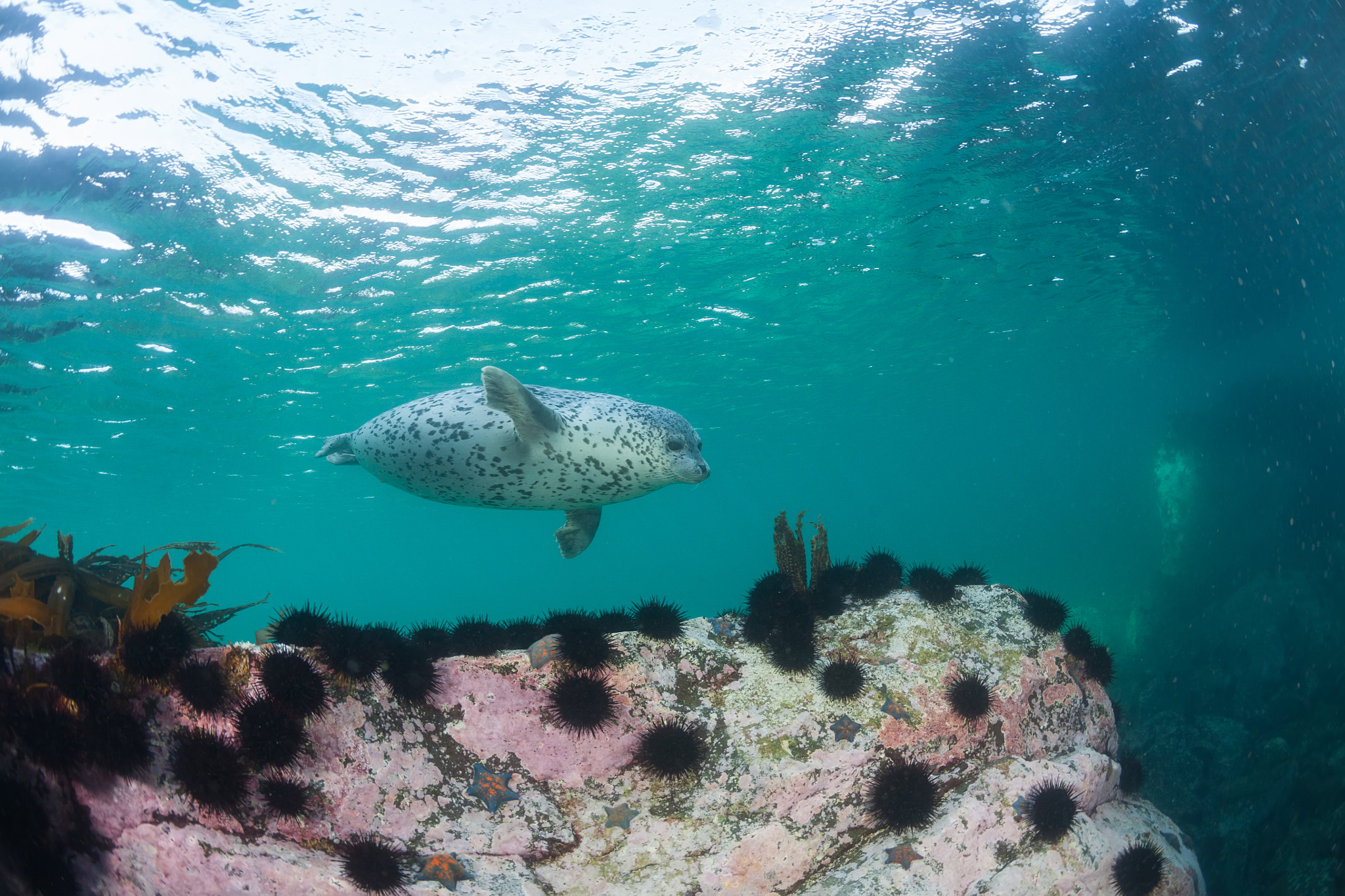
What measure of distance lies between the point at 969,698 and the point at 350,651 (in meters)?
3.62

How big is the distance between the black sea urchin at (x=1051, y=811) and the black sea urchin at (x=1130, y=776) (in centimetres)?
162

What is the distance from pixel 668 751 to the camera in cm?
316

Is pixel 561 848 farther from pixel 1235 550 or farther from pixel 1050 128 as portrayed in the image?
pixel 1235 550

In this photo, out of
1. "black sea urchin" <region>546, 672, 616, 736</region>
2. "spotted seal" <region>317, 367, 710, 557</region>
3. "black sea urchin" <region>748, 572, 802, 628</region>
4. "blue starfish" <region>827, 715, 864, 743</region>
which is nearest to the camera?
"black sea urchin" <region>546, 672, 616, 736</region>

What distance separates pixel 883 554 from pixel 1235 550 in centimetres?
2412

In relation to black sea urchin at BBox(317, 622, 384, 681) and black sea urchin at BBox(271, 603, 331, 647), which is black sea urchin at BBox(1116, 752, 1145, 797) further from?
black sea urchin at BBox(271, 603, 331, 647)

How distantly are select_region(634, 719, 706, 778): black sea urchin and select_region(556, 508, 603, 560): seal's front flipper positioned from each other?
272 cm

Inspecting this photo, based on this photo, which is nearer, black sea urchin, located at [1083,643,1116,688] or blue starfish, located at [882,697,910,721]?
blue starfish, located at [882,697,910,721]

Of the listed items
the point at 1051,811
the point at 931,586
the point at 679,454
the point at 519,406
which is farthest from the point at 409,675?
the point at 1051,811

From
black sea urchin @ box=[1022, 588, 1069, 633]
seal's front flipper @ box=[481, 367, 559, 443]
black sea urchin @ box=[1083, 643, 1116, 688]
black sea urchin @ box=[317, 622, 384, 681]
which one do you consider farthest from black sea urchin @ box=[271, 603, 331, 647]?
black sea urchin @ box=[1083, 643, 1116, 688]

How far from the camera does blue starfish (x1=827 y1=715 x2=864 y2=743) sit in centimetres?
354

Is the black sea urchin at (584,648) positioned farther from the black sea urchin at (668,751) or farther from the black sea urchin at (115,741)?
the black sea urchin at (115,741)

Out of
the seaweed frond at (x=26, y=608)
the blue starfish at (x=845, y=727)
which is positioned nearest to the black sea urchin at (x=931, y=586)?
the blue starfish at (x=845, y=727)

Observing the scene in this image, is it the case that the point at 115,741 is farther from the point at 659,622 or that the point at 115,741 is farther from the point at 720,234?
the point at 720,234
